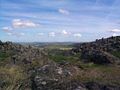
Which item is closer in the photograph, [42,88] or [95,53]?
[42,88]

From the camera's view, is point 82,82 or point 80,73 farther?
point 80,73

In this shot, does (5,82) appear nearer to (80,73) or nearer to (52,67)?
(52,67)

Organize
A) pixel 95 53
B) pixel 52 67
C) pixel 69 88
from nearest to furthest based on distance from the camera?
pixel 69 88, pixel 52 67, pixel 95 53

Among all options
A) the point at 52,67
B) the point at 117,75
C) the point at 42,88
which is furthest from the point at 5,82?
the point at 117,75

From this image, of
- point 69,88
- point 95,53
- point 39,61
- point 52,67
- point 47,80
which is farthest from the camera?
point 95,53

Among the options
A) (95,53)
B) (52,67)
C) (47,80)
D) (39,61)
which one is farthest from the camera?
(95,53)

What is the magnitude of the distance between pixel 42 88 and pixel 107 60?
15073 mm

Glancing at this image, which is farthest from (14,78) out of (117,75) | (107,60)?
(107,60)

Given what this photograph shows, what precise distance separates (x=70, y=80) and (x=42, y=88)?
2.48m

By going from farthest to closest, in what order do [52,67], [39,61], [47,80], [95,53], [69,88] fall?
[95,53], [39,61], [52,67], [47,80], [69,88]

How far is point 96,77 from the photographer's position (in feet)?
88.6

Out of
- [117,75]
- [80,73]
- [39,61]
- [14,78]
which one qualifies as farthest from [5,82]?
[39,61]

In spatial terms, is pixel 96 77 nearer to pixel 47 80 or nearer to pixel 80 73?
pixel 80 73

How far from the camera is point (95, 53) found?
41156 millimetres
